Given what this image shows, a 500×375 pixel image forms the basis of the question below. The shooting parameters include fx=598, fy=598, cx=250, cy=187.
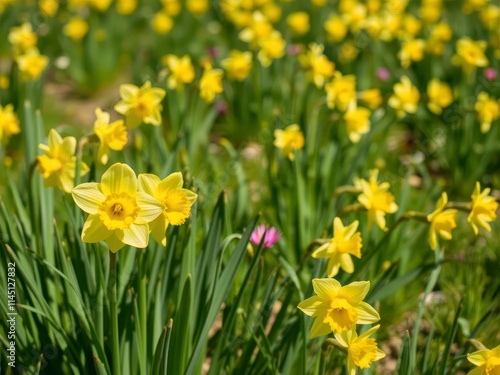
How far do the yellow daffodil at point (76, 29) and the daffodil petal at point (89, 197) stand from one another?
3.41 m

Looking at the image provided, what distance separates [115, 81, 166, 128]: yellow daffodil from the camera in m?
2.11

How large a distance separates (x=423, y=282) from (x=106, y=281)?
1.42 meters

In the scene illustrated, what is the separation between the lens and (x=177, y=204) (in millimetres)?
1480

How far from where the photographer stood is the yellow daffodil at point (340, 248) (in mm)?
1736

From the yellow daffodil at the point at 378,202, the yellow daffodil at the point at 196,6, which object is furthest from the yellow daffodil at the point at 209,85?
the yellow daffodil at the point at 196,6

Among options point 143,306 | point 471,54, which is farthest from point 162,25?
point 143,306

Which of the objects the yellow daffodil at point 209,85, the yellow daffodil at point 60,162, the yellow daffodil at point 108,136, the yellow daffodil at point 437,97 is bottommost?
the yellow daffodil at point 437,97

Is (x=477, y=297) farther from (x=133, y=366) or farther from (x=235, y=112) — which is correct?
(x=235, y=112)

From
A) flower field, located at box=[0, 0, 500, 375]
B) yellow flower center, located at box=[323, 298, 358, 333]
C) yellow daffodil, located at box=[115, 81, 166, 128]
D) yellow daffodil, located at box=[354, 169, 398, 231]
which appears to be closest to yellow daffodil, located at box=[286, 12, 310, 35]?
flower field, located at box=[0, 0, 500, 375]

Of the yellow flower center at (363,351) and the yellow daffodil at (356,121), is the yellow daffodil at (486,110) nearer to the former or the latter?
the yellow daffodil at (356,121)

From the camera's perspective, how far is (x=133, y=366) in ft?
5.54

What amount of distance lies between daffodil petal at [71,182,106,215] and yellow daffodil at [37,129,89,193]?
0.48m

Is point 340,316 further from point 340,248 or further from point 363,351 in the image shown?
point 340,248

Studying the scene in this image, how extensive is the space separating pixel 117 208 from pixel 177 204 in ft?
0.49
